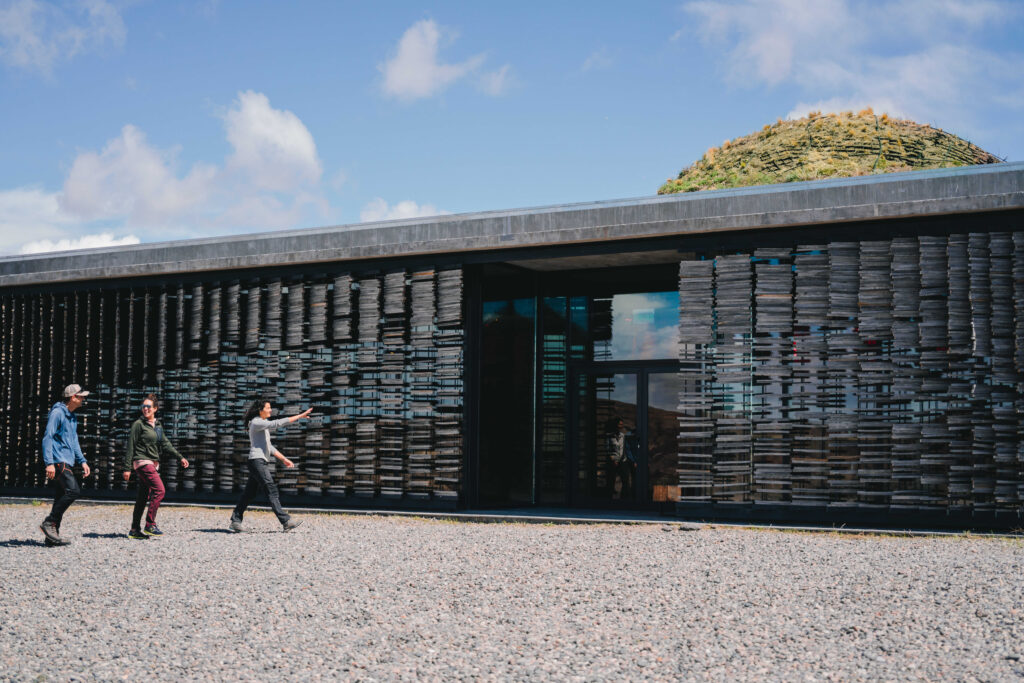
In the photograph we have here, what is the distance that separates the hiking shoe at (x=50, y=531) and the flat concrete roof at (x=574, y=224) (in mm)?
5452

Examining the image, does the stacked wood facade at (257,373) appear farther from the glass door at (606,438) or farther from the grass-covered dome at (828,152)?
the grass-covered dome at (828,152)

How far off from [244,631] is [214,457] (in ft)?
30.2

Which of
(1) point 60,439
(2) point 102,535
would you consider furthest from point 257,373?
(1) point 60,439

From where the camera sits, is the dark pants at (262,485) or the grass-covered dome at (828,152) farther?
the grass-covered dome at (828,152)

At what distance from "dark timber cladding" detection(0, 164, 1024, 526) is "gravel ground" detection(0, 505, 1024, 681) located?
127 centimetres

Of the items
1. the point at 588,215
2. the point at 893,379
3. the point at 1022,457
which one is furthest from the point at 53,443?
the point at 1022,457

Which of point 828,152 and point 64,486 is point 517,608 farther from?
point 828,152

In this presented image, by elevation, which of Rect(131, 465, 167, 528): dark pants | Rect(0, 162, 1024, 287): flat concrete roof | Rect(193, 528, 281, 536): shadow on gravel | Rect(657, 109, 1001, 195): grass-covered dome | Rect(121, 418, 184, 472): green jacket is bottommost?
Rect(193, 528, 281, 536): shadow on gravel

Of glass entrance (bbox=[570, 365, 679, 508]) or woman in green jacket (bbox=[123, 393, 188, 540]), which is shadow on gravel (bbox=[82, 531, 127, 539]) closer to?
woman in green jacket (bbox=[123, 393, 188, 540])

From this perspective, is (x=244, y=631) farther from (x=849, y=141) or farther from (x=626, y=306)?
(x=849, y=141)

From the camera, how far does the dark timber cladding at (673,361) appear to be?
1095 centimetres

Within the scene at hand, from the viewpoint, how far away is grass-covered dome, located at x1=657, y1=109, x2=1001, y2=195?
169 ft

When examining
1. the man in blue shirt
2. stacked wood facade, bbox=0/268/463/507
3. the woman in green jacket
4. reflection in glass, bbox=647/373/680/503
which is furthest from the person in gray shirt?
reflection in glass, bbox=647/373/680/503

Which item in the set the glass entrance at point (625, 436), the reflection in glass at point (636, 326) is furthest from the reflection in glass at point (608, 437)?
the reflection in glass at point (636, 326)
